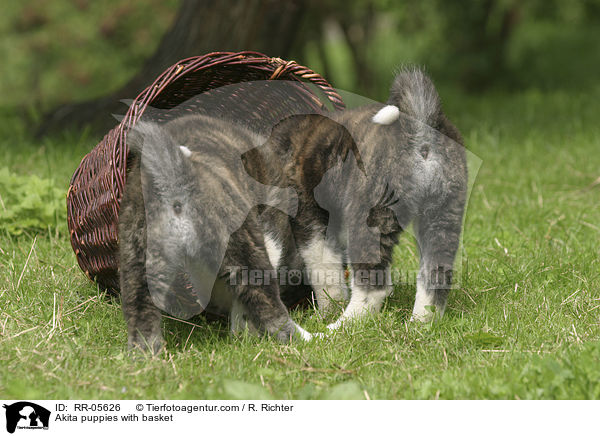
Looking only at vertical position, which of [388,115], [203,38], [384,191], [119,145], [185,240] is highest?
[203,38]

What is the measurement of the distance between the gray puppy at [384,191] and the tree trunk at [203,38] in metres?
A: 3.20

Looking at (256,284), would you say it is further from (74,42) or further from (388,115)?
(74,42)

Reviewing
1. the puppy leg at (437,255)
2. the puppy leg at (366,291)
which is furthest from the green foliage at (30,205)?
the puppy leg at (437,255)

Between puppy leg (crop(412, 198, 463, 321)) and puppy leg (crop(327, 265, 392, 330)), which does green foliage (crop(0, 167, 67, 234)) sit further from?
puppy leg (crop(412, 198, 463, 321))

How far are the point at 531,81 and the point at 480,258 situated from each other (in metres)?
7.30

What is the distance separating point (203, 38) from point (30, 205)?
2.67m

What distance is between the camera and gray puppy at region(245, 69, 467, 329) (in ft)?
10.4

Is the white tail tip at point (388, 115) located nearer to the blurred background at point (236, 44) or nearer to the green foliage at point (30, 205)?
the green foliage at point (30, 205)

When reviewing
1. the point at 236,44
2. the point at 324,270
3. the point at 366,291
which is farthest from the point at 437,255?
the point at 236,44

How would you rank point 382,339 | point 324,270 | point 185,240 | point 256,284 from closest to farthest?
point 185,240, point 256,284, point 382,339, point 324,270

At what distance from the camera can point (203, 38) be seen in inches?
250
